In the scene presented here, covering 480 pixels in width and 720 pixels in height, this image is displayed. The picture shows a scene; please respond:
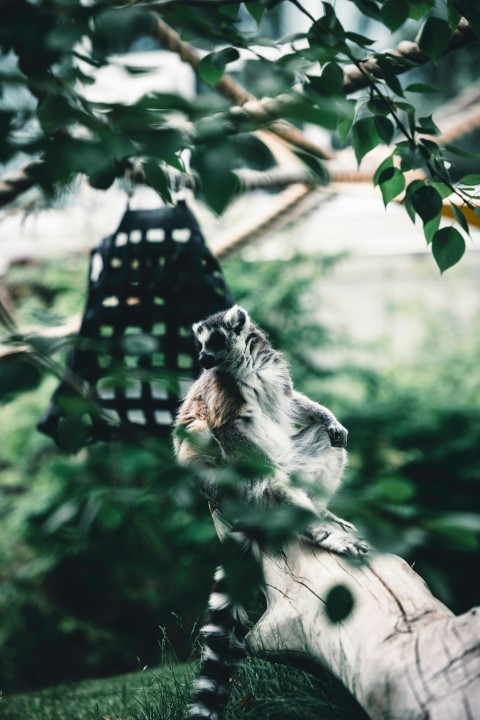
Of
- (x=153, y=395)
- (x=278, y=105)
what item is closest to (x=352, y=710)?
(x=153, y=395)

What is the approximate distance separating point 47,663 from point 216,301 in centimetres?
516

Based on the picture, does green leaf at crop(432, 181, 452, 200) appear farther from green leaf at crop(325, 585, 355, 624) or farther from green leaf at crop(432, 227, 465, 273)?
green leaf at crop(325, 585, 355, 624)

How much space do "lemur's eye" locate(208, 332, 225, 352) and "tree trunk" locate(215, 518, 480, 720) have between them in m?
0.59

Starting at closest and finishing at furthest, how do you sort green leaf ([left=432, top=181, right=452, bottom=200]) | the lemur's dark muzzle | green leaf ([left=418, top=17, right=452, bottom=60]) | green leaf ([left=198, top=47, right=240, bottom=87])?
green leaf ([left=198, top=47, right=240, bottom=87]), green leaf ([left=418, top=17, right=452, bottom=60]), green leaf ([left=432, top=181, right=452, bottom=200]), the lemur's dark muzzle

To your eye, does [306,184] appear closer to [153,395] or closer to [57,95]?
[153,395]

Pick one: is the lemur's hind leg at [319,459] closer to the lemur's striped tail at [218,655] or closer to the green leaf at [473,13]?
the lemur's striped tail at [218,655]

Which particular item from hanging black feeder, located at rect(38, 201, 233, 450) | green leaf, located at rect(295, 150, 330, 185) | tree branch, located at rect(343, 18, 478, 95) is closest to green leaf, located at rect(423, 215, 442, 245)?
tree branch, located at rect(343, 18, 478, 95)

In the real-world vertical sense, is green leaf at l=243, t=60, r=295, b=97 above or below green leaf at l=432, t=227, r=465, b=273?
above

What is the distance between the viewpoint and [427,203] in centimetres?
155

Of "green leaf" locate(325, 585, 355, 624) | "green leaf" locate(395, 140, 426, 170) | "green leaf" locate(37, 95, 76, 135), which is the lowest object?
"green leaf" locate(325, 585, 355, 624)

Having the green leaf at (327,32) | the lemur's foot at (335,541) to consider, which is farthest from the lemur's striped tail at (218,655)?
the green leaf at (327,32)

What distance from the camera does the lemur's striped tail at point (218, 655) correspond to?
2.00 metres

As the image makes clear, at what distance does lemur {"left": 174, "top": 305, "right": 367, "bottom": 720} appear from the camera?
2.17m

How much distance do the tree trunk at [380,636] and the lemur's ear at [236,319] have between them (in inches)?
27.2
